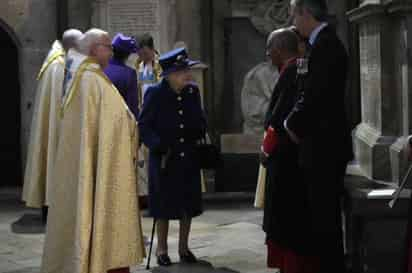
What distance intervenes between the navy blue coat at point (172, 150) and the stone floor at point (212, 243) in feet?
1.49

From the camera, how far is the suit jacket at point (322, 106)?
15.4 ft

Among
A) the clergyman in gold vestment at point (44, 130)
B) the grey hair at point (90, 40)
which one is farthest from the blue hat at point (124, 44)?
the clergyman in gold vestment at point (44, 130)

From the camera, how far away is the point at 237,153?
10.3 meters

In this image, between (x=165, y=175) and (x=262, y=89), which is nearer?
(x=165, y=175)

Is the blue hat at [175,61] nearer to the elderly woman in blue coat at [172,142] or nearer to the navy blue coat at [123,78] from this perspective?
the elderly woman in blue coat at [172,142]

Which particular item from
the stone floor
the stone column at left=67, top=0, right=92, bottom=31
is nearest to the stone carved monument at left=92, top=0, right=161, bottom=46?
the stone column at left=67, top=0, right=92, bottom=31

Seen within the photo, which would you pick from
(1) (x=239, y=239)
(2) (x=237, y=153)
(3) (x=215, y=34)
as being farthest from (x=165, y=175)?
(3) (x=215, y=34)

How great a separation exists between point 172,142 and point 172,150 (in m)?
0.06

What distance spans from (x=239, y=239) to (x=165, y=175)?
4.19 feet

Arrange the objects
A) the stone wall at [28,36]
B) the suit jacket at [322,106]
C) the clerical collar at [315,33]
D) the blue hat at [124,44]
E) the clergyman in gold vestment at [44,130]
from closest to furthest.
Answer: the suit jacket at [322,106] < the clerical collar at [315,33] < the blue hat at [124,44] < the clergyman in gold vestment at [44,130] < the stone wall at [28,36]

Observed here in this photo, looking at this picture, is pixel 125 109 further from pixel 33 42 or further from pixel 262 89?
pixel 33 42

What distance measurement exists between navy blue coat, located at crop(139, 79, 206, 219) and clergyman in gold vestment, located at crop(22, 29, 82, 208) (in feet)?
7.39

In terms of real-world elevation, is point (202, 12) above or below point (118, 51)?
above

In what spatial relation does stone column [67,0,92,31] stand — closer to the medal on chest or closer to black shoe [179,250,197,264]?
black shoe [179,250,197,264]
